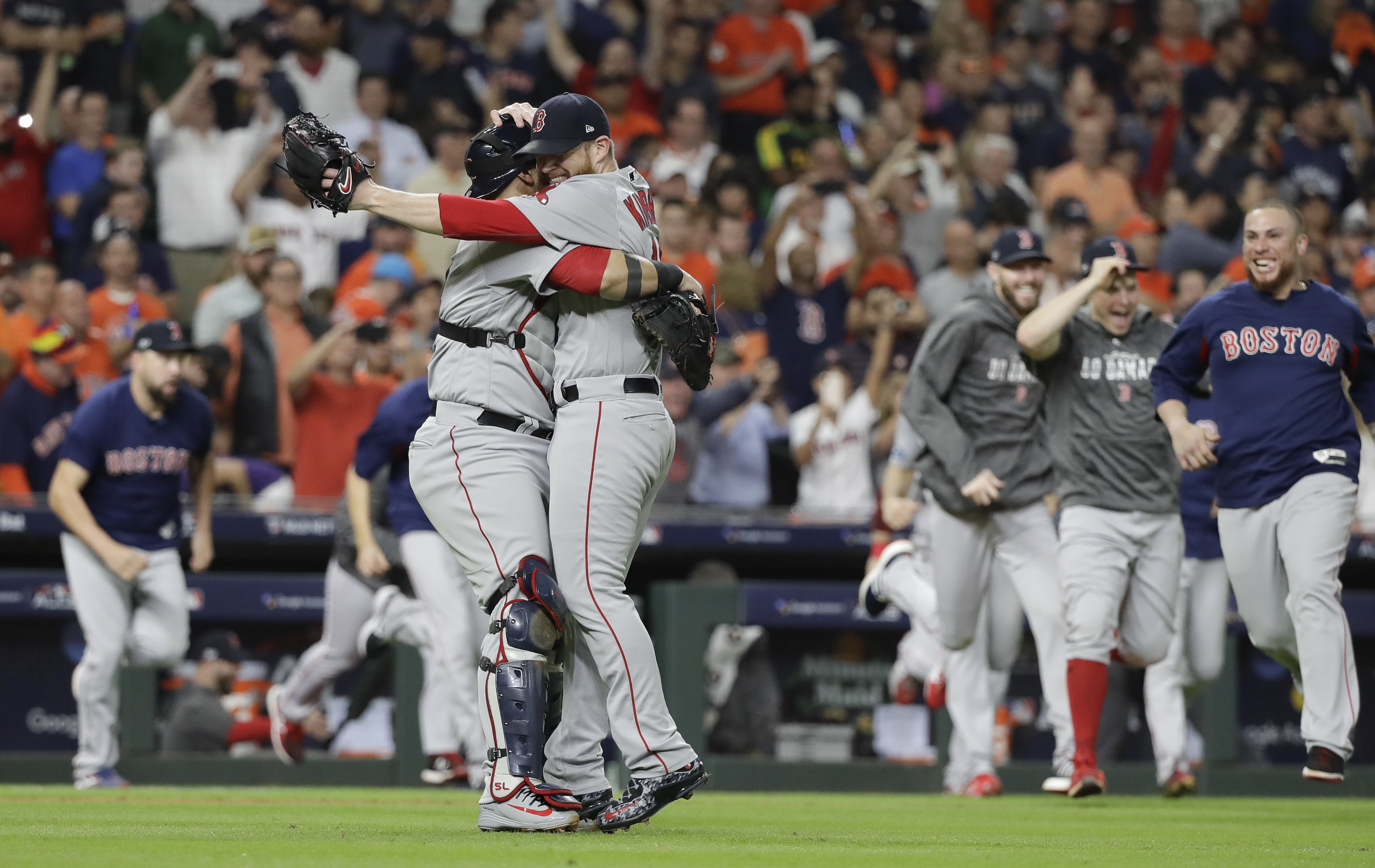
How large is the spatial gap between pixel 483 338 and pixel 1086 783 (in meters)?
3.70

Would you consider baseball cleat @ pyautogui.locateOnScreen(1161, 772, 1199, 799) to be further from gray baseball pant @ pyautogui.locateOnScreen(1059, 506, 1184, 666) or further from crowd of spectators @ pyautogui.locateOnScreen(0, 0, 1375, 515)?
crowd of spectators @ pyautogui.locateOnScreen(0, 0, 1375, 515)

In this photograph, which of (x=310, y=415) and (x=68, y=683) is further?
(x=310, y=415)

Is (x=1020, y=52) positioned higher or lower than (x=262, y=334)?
higher

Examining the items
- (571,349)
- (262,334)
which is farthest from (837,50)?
(571,349)

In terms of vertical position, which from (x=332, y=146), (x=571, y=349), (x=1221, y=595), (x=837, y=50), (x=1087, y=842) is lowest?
(x=1087, y=842)

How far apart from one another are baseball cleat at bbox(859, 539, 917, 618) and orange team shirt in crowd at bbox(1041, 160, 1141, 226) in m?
5.61

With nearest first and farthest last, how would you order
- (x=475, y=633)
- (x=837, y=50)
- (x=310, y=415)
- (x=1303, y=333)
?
(x=1303, y=333)
(x=475, y=633)
(x=310, y=415)
(x=837, y=50)

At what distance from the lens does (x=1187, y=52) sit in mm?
17188

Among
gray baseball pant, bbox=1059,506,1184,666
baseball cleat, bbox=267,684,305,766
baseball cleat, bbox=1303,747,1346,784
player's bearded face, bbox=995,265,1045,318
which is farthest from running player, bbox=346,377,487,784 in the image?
baseball cleat, bbox=1303,747,1346,784

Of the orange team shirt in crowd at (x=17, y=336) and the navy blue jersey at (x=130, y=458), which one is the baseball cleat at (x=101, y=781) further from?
the orange team shirt in crowd at (x=17, y=336)

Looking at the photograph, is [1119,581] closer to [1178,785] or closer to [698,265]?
[1178,785]

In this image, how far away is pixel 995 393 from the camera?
8.27m

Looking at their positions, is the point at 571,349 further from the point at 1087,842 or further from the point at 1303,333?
the point at 1303,333

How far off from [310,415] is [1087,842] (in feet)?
22.1
